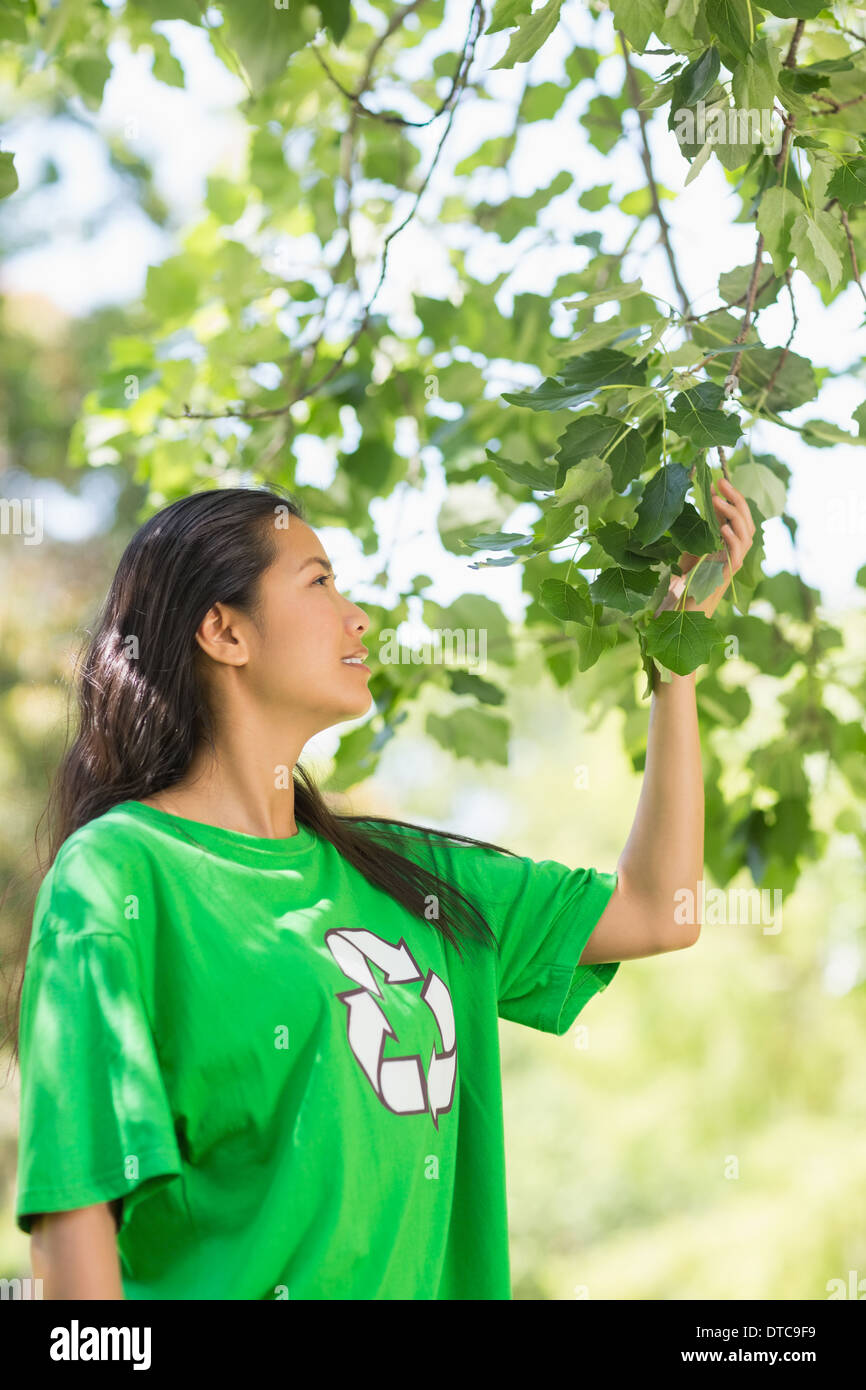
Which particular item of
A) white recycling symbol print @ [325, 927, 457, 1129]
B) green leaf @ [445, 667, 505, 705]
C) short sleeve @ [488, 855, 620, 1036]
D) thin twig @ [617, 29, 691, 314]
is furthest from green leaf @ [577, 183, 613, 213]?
white recycling symbol print @ [325, 927, 457, 1129]

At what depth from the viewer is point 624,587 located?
41.0 inches

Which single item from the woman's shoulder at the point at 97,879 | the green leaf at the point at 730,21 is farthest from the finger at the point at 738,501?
the woman's shoulder at the point at 97,879

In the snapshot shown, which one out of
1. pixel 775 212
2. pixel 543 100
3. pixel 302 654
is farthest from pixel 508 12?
pixel 543 100

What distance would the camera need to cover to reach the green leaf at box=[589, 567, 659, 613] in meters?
1.03

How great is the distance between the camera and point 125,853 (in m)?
1.04

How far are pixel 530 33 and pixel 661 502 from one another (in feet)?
1.22

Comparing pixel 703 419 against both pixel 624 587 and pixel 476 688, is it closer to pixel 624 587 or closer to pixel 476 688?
pixel 624 587

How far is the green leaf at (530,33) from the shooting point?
1.01 m

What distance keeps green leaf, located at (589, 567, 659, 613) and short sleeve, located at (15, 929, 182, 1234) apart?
0.45 m

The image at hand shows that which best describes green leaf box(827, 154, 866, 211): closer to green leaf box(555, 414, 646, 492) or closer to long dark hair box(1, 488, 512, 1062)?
green leaf box(555, 414, 646, 492)

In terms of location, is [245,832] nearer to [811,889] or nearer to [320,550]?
[320,550]

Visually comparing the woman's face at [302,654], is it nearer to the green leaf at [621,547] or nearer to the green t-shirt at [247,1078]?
the green t-shirt at [247,1078]
